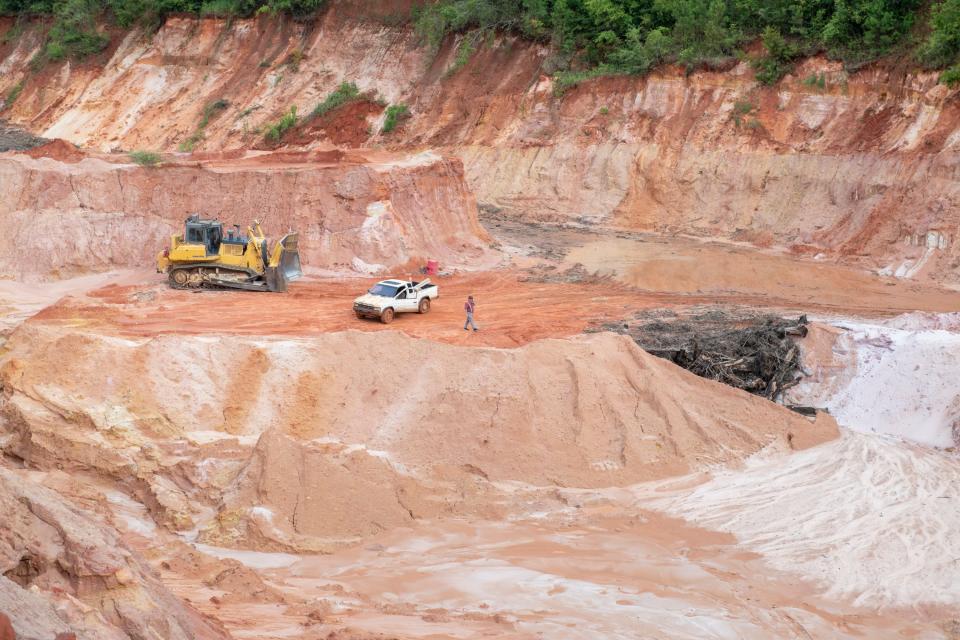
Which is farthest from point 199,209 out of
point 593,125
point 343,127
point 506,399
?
point 343,127

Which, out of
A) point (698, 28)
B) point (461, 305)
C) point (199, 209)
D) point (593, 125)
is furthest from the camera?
point (593, 125)

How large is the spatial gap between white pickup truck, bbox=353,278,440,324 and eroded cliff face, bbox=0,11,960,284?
13.1 meters

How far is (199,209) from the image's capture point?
1195 inches

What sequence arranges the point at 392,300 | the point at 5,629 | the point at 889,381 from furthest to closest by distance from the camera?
the point at 392,300 → the point at 889,381 → the point at 5,629

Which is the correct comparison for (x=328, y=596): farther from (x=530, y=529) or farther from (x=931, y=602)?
(x=931, y=602)

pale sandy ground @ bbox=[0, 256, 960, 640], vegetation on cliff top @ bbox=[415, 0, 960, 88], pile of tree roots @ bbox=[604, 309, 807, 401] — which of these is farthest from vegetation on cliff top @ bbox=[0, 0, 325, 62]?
pale sandy ground @ bbox=[0, 256, 960, 640]

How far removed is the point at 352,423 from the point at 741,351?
8096 millimetres

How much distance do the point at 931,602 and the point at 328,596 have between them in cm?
720

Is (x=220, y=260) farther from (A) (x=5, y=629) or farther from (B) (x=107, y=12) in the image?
(B) (x=107, y=12)

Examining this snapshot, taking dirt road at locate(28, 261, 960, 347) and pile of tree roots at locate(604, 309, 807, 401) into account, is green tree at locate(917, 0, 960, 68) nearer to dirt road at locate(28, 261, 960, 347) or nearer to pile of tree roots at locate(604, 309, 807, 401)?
dirt road at locate(28, 261, 960, 347)

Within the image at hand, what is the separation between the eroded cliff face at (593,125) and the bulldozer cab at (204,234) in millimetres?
14861

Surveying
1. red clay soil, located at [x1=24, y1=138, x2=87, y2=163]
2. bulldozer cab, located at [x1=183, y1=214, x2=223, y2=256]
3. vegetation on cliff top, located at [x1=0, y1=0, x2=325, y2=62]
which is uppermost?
vegetation on cliff top, located at [x1=0, y1=0, x2=325, y2=62]

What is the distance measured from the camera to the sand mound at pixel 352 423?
48.8 ft

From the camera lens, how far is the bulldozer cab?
88.7 feet
